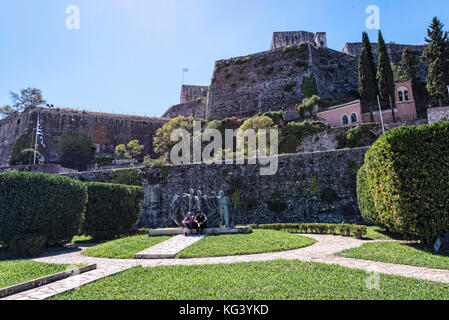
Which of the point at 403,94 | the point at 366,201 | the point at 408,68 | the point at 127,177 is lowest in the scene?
the point at 366,201

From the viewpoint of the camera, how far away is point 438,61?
3041 cm

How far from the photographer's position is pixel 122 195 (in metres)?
17.5

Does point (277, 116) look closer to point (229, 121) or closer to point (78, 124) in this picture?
point (229, 121)

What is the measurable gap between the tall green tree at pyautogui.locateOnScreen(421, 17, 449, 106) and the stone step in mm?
33469

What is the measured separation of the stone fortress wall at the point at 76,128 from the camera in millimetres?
40938

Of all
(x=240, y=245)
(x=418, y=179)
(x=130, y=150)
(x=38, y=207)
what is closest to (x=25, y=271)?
(x=38, y=207)

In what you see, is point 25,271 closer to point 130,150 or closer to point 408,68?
point 130,150

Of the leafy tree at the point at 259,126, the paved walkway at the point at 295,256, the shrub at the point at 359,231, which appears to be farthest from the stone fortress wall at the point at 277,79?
the paved walkway at the point at 295,256

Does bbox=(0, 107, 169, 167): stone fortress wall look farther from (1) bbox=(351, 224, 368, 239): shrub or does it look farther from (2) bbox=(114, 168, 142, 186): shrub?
(1) bbox=(351, 224, 368, 239): shrub

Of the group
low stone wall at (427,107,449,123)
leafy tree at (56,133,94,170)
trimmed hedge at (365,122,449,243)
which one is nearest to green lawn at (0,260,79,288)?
trimmed hedge at (365,122,449,243)

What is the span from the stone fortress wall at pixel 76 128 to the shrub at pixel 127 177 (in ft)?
73.3

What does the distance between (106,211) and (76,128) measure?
107 feet

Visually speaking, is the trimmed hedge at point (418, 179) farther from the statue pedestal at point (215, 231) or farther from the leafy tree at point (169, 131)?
the leafy tree at point (169, 131)
